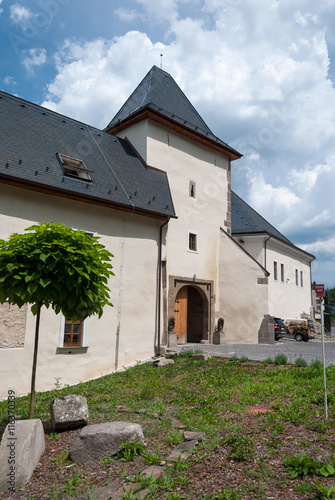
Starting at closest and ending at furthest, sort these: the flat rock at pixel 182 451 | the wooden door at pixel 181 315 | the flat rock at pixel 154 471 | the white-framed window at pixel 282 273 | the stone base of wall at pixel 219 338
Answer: the flat rock at pixel 154 471, the flat rock at pixel 182 451, the wooden door at pixel 181 315, the stone base of wall at pixel 219 338, the white-framed window at pixel 282 273

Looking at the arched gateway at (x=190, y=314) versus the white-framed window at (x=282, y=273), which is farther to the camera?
the white-framed window at (x=282, y=273)

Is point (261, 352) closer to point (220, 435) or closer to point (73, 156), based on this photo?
point (220, 435)

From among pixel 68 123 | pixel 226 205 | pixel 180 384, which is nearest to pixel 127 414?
pixel 180 384

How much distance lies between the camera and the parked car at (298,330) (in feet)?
82.5

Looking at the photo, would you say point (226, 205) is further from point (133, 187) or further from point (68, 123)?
point (68, 123)

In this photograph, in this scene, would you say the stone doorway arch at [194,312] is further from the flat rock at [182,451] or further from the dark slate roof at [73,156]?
the flat rock at [182,451]

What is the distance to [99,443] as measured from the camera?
199 inches

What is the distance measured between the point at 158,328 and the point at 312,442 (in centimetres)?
991

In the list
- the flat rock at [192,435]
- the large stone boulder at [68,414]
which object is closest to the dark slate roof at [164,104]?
the large stone boulder at [68,414]

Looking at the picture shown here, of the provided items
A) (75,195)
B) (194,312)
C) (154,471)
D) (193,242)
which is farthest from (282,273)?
(154,471)

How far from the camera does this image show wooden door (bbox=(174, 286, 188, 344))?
17.2 metres

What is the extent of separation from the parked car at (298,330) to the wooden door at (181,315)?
392 inches

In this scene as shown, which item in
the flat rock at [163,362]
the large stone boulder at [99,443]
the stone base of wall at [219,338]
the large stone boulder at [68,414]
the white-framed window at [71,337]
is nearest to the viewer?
the large stone boulder at [99,443]

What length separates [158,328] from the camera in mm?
14641
